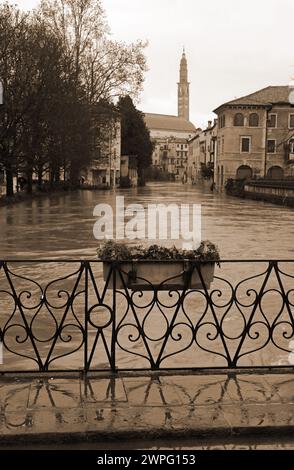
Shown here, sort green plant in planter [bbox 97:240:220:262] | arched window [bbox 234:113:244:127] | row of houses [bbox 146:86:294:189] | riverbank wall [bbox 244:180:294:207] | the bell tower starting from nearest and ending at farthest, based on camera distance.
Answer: green plant in planter [bbox 97:240:220:262], riverbank wall [bbox 244:180:294:207], row of houses [bbox 146:86:294:189], arched window [bbox 234:113:244:127], the bell tower

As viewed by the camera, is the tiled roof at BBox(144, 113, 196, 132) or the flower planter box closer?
the flower planter box

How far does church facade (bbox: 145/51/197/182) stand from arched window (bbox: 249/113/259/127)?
84528 mm

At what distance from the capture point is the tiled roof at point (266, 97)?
6900 cm

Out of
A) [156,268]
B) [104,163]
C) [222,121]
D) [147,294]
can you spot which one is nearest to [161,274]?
[156,268]

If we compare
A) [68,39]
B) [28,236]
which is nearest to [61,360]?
[28,236]

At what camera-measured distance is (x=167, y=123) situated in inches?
7156

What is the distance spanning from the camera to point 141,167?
93625mm

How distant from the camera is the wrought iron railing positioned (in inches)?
214

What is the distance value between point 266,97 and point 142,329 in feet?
226

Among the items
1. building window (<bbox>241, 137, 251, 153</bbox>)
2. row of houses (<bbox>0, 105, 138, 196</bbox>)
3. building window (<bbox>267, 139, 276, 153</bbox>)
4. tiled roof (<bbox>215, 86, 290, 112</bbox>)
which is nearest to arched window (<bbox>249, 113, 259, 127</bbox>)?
tiled roof (<bbox>215, 86, 290, 112</bbox>)

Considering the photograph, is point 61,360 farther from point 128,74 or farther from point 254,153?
point 254,153

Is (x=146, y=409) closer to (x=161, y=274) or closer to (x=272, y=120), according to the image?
(x=161, y=274)

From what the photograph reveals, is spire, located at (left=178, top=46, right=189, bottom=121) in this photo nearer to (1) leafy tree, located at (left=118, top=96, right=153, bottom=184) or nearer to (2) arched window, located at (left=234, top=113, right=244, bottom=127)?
(1) leafy tree, located at (left=118, top=96, right=153, bottom=184)
